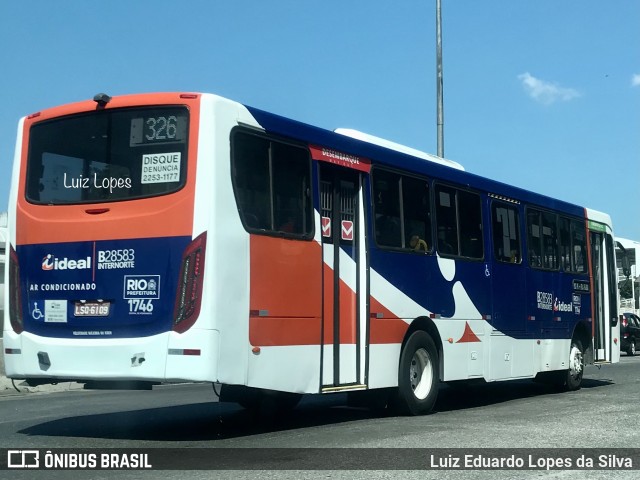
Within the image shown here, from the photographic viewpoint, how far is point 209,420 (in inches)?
454

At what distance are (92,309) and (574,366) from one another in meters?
10.7

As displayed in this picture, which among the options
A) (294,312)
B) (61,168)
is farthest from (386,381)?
(61,168)

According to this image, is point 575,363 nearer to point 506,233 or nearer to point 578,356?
point 578,356

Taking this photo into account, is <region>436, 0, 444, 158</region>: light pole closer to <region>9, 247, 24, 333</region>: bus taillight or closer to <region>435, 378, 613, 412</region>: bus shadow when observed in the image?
<region>435, 378, 613, 412</region>: bus shadow

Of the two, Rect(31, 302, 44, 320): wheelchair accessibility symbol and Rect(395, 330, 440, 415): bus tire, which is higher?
Rect(31, 302, 44, 320): wheelchair accessibility symbol

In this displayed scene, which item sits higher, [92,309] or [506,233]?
[506,233]

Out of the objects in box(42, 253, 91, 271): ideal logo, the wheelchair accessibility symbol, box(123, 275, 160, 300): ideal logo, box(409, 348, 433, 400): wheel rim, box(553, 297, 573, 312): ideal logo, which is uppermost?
box(553, 297, 573, 312): ideal logo

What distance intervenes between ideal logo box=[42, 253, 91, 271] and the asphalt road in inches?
68.6

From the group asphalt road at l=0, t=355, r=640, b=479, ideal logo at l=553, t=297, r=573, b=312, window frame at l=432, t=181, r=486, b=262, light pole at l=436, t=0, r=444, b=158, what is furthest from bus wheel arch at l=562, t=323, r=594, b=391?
light pole at l=436, t=0, r=444, b=158

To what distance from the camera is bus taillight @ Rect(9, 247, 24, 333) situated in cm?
984

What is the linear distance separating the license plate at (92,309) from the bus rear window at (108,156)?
1072 mm

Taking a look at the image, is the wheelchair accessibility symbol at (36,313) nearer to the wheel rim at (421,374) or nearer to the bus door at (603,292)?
the wheel rim at (421,374)

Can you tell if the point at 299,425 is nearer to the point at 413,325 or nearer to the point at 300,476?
the point at 413,325

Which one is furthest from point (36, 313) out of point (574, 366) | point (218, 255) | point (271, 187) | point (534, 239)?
point (574, 366)
